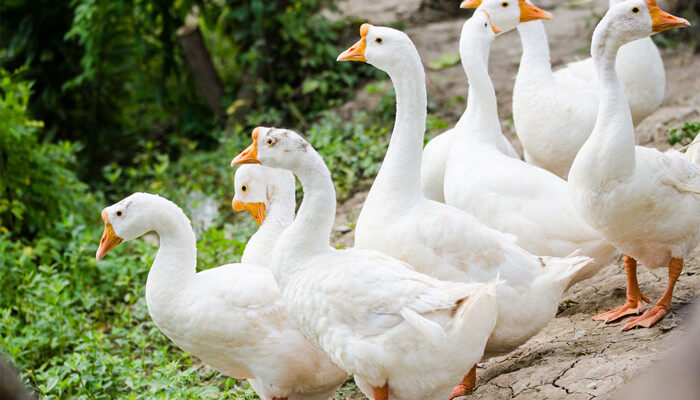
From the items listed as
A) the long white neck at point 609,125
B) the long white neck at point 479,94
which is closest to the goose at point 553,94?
the long white neck at point 479,94

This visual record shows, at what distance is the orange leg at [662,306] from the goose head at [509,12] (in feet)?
6.65

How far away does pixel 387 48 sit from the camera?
416 cm

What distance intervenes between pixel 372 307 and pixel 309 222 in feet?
1.71

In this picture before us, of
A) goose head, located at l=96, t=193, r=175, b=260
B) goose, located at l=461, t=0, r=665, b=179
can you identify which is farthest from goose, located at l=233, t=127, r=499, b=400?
goose, located at l=461, t=0, r=665, b=179

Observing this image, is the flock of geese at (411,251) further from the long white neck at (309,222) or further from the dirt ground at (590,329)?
the dirt ground at (590,329)

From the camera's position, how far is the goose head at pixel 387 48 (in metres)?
4.14

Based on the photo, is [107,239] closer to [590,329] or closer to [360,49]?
[360,49]

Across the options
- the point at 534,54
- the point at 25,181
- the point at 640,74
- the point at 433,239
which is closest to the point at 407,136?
the point at 433,239

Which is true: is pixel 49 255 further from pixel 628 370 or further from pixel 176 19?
pixel 628 370

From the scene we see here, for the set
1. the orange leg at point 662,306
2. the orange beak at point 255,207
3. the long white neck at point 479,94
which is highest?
the long white neck at point 479,94

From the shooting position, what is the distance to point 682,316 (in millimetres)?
4043

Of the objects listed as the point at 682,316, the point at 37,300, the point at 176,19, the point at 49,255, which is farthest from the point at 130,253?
the point at 682,316

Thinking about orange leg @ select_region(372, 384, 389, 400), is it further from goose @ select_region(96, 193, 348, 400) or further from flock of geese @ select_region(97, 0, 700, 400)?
goose @ select_region(96, 193, 348, 400)

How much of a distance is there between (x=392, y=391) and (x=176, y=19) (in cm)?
737
